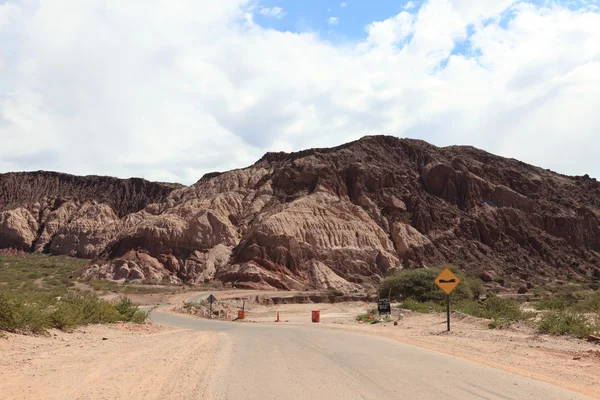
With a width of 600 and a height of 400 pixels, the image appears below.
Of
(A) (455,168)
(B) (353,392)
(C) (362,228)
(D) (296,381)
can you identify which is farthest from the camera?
(A) (455,168)

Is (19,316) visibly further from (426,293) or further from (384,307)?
(426,293)

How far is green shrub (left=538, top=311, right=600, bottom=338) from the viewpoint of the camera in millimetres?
16719

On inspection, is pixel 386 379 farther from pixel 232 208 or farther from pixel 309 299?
pixel 232 208

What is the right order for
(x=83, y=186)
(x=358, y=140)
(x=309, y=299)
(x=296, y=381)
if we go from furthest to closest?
(x=83, y=186)
(x=358, y=140)
(x=309, y=299)
(x=296, y=381)

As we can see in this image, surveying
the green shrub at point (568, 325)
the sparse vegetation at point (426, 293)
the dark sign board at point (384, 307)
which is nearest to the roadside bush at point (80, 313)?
the dark sign board at point (384, 307)

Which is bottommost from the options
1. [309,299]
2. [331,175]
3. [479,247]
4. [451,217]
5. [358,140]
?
[309,299]

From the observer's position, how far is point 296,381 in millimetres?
9180

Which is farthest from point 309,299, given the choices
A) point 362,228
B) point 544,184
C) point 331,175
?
point 544,184

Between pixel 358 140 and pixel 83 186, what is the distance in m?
78.1

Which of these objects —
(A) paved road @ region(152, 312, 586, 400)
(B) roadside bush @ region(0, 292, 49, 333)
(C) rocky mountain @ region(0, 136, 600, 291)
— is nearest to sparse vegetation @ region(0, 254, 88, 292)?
(C) rocky mountain @ region(0, 136, 600, 291)

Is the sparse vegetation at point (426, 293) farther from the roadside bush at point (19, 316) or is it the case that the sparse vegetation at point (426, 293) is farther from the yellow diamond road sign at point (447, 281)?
the roadside bush at point (19, 316)

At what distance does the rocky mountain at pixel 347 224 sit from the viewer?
3305 inches

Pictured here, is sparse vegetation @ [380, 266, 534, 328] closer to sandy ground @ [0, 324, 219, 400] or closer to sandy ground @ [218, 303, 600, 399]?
sandy ground @ [218, 303, 600, 399]

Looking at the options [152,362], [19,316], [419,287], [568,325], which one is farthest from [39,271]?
[568,325]
